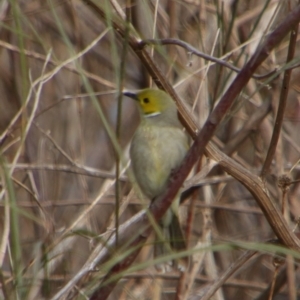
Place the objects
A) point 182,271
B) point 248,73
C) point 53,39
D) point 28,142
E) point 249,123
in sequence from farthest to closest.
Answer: point 53,39 → point 28,142 → point 249,123 → point 182,271 → point 248,73

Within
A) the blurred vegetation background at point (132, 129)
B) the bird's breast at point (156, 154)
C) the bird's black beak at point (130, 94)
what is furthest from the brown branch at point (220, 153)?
the blurred vegetation background at point (132, 129)

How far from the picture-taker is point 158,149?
3.31 m

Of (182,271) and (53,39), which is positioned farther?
(53,39)

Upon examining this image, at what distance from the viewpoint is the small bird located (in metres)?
3.31

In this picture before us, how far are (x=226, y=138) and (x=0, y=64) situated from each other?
5.66 feet

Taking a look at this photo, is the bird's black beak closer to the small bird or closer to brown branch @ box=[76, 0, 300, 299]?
the small bird

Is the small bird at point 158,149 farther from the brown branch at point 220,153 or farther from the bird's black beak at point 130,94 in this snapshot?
the brown branch at point 220,153

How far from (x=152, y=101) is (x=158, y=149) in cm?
29

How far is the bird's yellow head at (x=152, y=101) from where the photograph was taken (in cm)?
342

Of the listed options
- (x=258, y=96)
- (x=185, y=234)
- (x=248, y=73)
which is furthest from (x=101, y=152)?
(x=248, y=73)

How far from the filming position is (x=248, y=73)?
160 cm

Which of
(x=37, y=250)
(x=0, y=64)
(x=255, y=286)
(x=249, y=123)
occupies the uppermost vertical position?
(x=0, y=64)

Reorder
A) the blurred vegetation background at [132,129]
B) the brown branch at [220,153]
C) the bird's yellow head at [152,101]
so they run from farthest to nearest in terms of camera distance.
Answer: the blurred vegetation background at [132,129], the bird's yellow head at [152,101], the brown branch at [220,153]

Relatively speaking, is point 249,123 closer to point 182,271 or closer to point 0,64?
point 182,271
